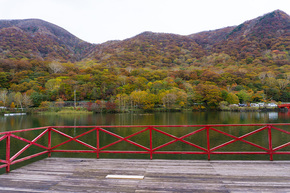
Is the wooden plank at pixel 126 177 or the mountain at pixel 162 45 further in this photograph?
the mountain at pixel 162 45

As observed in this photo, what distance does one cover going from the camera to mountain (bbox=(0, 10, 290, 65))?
110 meters

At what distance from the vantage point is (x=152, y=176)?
139 inches

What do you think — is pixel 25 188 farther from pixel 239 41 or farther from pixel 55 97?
pixel 239 41

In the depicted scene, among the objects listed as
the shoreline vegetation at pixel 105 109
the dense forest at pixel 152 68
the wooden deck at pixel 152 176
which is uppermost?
the dense forest at pixel 152 68

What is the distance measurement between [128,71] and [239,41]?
293ft

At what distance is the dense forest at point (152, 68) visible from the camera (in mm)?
53438

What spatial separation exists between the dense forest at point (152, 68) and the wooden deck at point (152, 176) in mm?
46160

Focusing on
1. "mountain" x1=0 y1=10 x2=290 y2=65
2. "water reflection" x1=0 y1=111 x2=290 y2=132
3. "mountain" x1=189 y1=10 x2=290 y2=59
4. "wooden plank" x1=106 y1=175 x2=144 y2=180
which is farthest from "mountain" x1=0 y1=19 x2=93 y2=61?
"wooden plank" x1=106 y1=175 x2=144 y2=180

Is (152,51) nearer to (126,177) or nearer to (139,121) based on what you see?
(139,121)

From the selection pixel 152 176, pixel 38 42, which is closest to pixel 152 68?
pixel 38 42

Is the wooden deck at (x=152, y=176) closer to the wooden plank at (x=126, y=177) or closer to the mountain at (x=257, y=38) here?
the wooden plank at (x=126, y=177)

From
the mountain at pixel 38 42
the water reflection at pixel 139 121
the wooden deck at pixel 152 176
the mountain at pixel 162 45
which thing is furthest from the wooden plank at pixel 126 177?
the mountain at pixel 38 42

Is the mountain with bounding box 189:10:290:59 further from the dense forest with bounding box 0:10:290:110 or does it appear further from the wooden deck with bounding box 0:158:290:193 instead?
the wooden deck with bounding box 0:158:290:193

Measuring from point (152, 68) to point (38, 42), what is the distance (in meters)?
96.8
